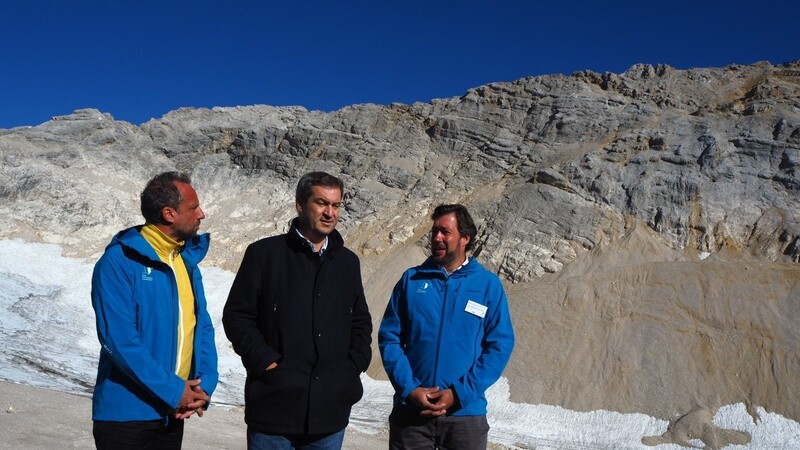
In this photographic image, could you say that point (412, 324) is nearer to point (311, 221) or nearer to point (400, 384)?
point (400, 384)

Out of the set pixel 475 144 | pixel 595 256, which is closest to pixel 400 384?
pixel 595 256

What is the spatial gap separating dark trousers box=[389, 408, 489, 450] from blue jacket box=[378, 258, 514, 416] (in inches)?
2.6

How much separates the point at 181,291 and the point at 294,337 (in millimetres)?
793

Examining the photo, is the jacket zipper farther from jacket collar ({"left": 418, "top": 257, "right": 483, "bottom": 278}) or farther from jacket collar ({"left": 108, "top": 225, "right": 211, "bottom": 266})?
jacket collar ({"left": 108, "top": 225, "right": 211, "bottom": 266})

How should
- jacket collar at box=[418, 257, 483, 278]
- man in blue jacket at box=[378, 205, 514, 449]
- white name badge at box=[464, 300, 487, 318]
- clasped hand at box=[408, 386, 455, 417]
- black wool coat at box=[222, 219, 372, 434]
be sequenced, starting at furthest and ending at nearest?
jacket collar at box=[418, 257, 483, 278] < white name badge at box=[464, 300, 487, 318] < man in blue jacket at box=[378, 205, 514, 449] < clasped hand at box=[408, 386, 455, 417] < black wool coat at box=[222, 219, 372, 434]

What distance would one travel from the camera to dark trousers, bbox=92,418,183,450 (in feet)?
11.0

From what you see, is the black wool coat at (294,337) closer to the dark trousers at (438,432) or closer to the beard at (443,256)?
the dark trousers at (438,432)

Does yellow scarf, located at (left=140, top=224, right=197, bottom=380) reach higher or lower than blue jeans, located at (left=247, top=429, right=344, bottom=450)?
higher

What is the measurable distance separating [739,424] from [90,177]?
29611 millimetres

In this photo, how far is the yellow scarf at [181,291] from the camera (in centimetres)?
365

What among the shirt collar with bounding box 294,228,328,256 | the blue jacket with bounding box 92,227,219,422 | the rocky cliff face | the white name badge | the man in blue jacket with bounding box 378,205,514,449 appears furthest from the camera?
the rocky cliff face

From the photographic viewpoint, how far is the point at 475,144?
2722cm

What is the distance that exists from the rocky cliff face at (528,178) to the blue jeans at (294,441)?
11.9 meters

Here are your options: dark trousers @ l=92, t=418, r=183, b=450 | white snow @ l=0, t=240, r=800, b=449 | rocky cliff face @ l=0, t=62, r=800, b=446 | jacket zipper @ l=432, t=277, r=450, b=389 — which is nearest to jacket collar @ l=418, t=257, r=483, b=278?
jacket zipper @ l=432, t=277, r=450, b=389
